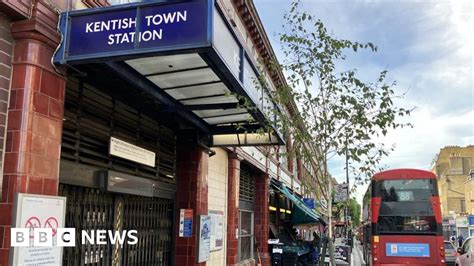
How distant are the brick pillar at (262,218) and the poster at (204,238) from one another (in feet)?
26.2

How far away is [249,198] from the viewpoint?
60.2ft

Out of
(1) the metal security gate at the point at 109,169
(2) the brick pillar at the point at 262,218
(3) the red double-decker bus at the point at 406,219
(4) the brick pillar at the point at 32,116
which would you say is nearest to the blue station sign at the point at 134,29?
(4) the brick pillar at the point at 32,116

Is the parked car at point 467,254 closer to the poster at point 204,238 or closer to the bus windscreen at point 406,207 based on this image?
the bus windscreen at point 406,207

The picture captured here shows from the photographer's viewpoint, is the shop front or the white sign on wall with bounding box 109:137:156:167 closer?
the white sign on wall with bounding box 109:137:156:167

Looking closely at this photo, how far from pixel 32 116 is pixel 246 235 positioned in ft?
43.6

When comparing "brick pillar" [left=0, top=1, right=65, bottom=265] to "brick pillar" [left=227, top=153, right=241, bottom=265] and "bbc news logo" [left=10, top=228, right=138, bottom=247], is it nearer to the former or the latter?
"bbc news logo" [left=10, top=228, right=138, bottom=247]

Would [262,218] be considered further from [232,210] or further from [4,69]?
[4,69]

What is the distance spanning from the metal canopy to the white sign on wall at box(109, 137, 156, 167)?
3.45 ft

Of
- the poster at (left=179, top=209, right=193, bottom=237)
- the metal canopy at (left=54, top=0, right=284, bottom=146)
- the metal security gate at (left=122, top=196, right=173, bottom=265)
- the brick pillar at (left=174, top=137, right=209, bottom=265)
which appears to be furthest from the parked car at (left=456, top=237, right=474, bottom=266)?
the metal canopy at (left=54, top=0, right=284, bottom=146)

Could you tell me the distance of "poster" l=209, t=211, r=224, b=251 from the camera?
12.1m

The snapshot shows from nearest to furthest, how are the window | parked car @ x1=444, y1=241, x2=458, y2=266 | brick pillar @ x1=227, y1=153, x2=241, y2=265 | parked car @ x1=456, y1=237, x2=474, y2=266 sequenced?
brick pillar @ x1=227, y1=153, x2=241, y2=265
parked car @ x1=456, y1=237, x2=474, y2=266
the window
parked car @ x1=444, y1=241, x2=458, y2=266

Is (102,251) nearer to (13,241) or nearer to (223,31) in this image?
(13,241)

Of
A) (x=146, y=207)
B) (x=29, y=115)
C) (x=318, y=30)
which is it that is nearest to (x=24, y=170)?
(x=29, y=115)

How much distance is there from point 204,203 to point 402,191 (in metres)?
8.85
